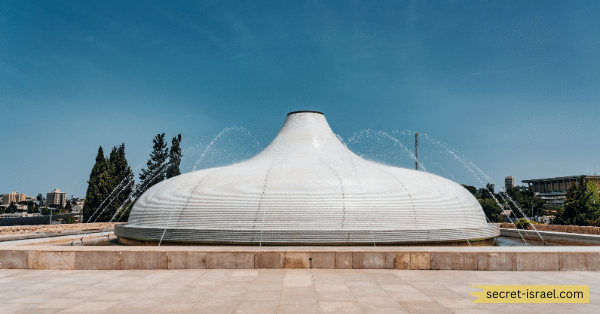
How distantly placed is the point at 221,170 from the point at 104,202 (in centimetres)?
3174

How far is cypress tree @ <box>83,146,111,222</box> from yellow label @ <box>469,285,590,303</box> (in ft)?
142

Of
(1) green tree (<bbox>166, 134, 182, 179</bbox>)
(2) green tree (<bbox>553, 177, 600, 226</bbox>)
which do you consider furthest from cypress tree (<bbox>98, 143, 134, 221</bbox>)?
(2) green tree (<bbox>553, 177, 600, 226</bbox>)

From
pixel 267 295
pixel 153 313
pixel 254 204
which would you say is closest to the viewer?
pixel 153 313

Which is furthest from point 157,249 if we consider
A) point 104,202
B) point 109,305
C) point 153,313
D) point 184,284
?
point 104,202

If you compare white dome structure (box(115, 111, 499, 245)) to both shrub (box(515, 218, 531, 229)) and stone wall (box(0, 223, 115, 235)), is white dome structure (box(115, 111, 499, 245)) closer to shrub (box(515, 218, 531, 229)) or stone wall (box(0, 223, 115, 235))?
shrub (box(515, 218, 531, 229))

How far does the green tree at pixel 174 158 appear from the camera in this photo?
49291 mm

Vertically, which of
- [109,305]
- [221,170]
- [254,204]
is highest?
[221,170]

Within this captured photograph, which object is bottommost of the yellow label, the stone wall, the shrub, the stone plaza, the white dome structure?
the stone wall

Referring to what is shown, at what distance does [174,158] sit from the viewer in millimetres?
50594

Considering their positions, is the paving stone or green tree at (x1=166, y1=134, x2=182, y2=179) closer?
the paving stone

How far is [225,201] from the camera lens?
49.1 ft

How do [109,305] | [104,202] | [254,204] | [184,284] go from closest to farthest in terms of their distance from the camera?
1. [109,305]
2. [184,284]
3. [254,204]
4. [104,202]

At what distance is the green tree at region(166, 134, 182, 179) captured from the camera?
49291 mm

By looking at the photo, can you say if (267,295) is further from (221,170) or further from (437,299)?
(221,170)
